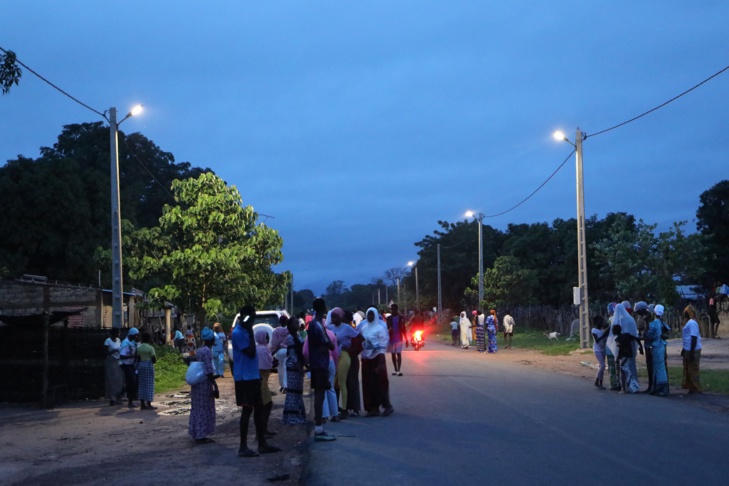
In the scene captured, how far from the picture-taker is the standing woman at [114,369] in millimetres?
18641

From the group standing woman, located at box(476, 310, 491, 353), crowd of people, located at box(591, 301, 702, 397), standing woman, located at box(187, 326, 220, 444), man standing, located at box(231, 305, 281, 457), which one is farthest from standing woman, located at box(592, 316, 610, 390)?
standing woman, located at box(476, 310, 491, 353)

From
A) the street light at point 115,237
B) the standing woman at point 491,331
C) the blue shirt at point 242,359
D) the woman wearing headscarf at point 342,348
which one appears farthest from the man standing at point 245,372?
the standing woman at point 491,331

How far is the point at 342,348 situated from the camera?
46.0ft

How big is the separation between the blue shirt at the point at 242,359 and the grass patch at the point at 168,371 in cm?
1191

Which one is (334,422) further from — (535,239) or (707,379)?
(535,239)

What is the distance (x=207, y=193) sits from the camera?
2869cm

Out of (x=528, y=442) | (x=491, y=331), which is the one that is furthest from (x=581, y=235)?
(x=528, y=442)

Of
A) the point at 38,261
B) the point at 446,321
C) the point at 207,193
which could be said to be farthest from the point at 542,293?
the point at 207,193

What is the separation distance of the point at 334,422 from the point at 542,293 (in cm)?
5789

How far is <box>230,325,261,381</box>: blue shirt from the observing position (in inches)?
416

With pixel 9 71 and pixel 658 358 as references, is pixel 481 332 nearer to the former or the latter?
pixel 658 358

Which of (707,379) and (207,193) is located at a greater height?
(207,193)

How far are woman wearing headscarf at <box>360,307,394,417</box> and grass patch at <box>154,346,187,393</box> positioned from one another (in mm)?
9463

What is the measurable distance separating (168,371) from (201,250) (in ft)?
13.7
